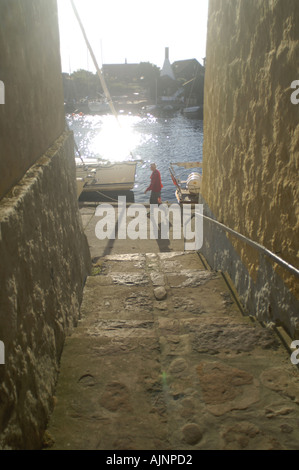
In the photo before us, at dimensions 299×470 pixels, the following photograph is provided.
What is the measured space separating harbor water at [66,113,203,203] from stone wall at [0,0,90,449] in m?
22.1

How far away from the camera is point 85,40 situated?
31.2ft

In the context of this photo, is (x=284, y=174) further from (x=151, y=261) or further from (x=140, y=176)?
(x=140, y=176)

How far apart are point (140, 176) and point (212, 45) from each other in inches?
1093

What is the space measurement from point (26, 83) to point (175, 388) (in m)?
2.48

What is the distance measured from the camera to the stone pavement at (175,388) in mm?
1989

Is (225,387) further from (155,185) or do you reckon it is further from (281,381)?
(155,185)

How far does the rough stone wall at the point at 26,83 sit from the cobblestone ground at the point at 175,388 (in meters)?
1.37

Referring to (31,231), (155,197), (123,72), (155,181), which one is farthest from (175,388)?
(123,72)

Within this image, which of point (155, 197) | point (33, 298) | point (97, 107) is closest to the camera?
point (33, 298)

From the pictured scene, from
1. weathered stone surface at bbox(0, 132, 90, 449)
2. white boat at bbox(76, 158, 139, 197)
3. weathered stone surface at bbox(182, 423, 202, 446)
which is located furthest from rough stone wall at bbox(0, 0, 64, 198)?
white boat at bbox(76, 158, 139, 197)

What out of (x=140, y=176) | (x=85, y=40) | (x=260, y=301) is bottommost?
(x=140, y=176)

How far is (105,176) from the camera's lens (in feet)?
62.8

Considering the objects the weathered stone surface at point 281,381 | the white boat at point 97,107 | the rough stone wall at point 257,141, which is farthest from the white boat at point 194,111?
the weathered stone surface at point 281,381

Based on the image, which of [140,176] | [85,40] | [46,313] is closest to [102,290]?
[46,313]
